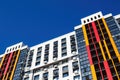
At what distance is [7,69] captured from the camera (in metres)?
60.2

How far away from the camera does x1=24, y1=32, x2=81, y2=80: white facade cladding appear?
5322 cm

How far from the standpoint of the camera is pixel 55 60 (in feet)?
188

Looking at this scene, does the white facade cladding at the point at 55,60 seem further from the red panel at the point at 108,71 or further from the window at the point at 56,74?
the red panel at the point at 108,71

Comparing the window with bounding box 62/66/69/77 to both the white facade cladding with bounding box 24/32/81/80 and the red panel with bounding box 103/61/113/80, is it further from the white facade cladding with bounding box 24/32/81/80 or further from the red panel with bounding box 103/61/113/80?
the red panel with bounding box 103/61/113/80

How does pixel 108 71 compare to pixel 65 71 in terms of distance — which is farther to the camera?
pixel 65 71

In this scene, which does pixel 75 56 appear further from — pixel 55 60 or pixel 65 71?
pixel 55 60

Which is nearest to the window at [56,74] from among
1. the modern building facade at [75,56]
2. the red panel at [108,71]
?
the modern building facade at [75,56]

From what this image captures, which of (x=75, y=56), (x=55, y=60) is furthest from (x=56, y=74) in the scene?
(x=75, y=56)

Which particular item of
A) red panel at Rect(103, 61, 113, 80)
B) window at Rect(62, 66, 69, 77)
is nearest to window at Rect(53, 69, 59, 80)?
window at Rect(62, 66, 69, 77)

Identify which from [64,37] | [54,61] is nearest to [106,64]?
[54,61]

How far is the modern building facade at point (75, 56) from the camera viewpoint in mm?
46969

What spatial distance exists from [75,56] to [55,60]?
491 centimetres

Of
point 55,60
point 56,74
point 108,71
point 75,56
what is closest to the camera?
point 108,71

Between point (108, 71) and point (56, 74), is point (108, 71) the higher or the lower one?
the lower one
